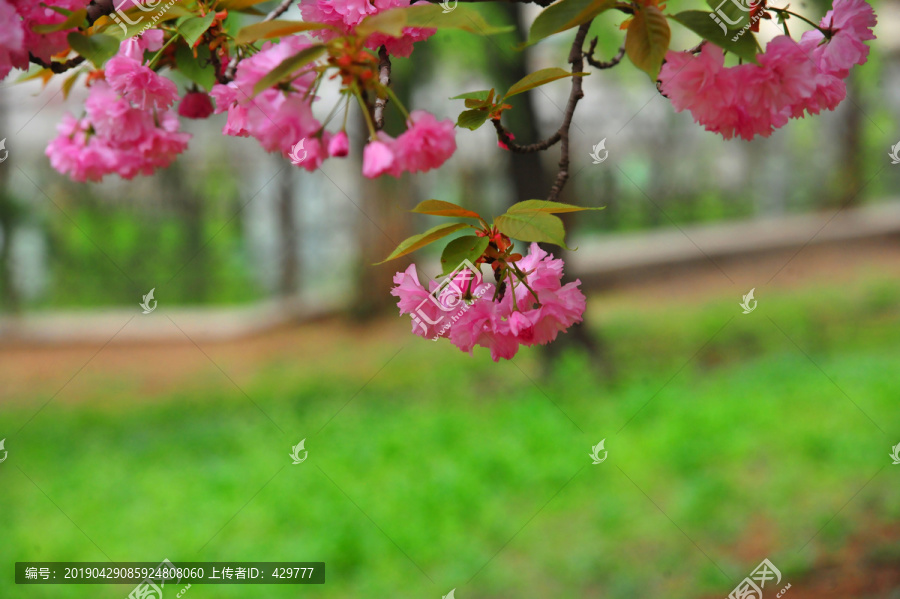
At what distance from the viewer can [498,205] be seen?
22.5ft

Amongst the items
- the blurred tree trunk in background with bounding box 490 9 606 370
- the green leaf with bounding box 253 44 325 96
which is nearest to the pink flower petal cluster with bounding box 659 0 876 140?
the green leaf with bounding box 253 44 325 96

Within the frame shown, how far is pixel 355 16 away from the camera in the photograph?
88cm

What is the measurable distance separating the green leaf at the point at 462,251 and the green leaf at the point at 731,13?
1.11ft

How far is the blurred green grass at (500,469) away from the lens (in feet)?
8.50

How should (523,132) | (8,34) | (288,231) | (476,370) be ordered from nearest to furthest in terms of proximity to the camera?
(8,34) < (523,132) < (476,370) < (288,231)

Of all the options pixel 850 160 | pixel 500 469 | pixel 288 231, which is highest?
pixel 850 160

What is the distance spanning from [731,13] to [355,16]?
0.45 metres

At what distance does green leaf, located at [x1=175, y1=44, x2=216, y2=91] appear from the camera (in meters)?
0.97

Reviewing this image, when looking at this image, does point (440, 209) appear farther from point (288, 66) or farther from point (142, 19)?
point (142, 19)

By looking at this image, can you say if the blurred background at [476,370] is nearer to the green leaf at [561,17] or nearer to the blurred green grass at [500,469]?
the blurred green grass at [500,469]

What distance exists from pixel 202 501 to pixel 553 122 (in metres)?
3.46

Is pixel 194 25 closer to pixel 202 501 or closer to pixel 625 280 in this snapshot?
pixel 202 501

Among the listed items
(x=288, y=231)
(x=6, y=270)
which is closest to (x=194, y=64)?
(x=288, y=231)

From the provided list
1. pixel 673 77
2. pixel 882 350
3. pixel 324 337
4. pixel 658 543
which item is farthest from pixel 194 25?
pixel 324 337
